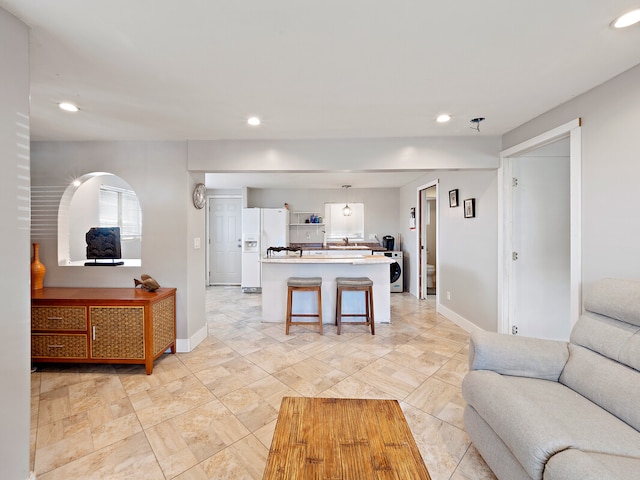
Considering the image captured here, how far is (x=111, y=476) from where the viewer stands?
147cm

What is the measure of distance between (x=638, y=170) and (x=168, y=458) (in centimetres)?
339

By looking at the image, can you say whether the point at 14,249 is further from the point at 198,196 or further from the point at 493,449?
the point at 493,449

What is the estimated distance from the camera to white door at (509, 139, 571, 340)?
9.57ft

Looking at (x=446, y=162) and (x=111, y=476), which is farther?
(x=446, y=162)

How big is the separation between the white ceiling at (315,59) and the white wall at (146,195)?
0.45 m

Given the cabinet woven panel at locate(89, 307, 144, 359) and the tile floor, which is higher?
the cabinet woven panel at locate(89, 307, 144, 359)

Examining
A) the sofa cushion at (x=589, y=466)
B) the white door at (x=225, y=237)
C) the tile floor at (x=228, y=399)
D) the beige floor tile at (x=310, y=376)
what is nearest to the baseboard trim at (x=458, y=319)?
the tile floor at (x=228, y=399)

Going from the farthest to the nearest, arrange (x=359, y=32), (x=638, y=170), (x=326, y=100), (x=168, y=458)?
1. (x=326, y=100)
2. (x=638, y=170)
3. (x=168, y=458)
4. (x=359, y=32)

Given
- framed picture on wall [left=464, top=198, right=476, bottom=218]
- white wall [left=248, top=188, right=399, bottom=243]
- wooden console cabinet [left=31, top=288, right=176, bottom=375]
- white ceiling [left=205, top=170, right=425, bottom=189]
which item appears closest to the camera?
wooden console cabinet [left=31, top=288, right=176, bottom=375]

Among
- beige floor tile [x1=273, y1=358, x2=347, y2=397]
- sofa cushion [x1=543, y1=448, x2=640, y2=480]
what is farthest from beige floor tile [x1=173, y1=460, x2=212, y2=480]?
sofa cushion [x1=543, y1=448, x2=640, y2=480]

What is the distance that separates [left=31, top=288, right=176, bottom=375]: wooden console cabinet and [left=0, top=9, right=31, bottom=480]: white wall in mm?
1176

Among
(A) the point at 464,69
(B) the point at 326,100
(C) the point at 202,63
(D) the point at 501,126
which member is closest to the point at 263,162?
(B) the point at 326,100

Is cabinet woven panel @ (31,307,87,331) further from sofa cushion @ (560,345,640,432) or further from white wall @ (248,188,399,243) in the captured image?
white wall @ (248,188,399,243)

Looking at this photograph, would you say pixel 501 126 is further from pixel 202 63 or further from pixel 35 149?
pixel 35 149
